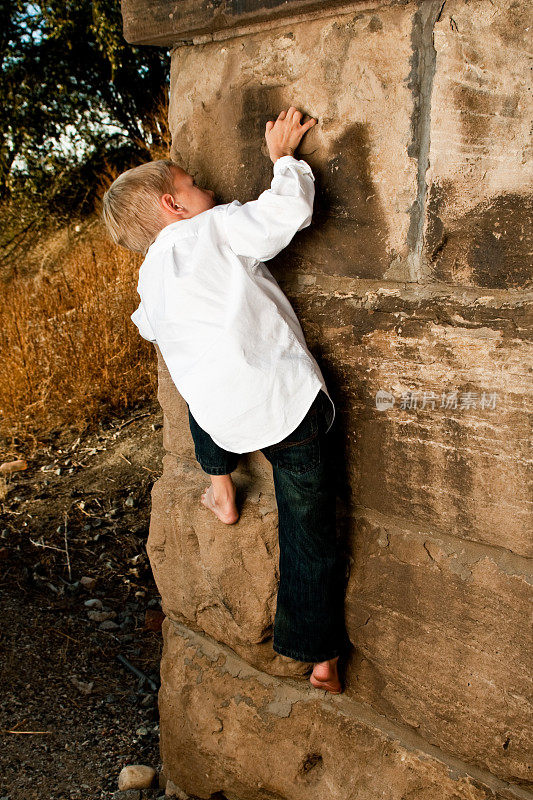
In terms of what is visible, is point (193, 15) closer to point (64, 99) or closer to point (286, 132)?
point (286, 132)

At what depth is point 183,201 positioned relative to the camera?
177cm

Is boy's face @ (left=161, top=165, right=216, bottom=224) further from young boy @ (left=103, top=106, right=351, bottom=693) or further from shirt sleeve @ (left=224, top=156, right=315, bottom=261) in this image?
shirt sleeve @ (left=224, top=156, right=315, bottom=261)

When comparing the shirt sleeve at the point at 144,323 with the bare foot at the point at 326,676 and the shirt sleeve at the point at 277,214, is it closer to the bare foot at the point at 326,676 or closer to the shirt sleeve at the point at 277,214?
the shirt sleeve at the point at 277,214

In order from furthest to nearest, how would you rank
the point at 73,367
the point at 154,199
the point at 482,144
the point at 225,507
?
the point at 73,367 < the point at 225,507 < the point at 154,199 < the point at 482,144

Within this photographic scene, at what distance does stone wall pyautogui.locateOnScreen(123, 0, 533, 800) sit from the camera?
1377 millimetres

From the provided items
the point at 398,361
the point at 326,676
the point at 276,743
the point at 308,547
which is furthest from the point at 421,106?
the point at 276,743

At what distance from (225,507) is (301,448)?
0.35 m

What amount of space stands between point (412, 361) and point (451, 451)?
207 mm

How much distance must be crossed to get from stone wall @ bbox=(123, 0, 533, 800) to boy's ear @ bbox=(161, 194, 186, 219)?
0.36ft

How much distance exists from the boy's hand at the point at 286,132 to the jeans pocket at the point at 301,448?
0.56 meters

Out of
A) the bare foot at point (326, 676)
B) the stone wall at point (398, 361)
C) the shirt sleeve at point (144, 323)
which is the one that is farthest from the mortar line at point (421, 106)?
the bare foot at point (326, 676)

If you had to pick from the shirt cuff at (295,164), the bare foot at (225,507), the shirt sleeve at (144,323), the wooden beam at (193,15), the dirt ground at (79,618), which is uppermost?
the wooden beam at (193,15)

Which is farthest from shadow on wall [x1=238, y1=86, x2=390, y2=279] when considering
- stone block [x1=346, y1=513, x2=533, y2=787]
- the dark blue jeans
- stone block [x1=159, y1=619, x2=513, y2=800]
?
stone block [x1=159, y1=619, x2=513, y2=800]

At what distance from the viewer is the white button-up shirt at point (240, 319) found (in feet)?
5.07
